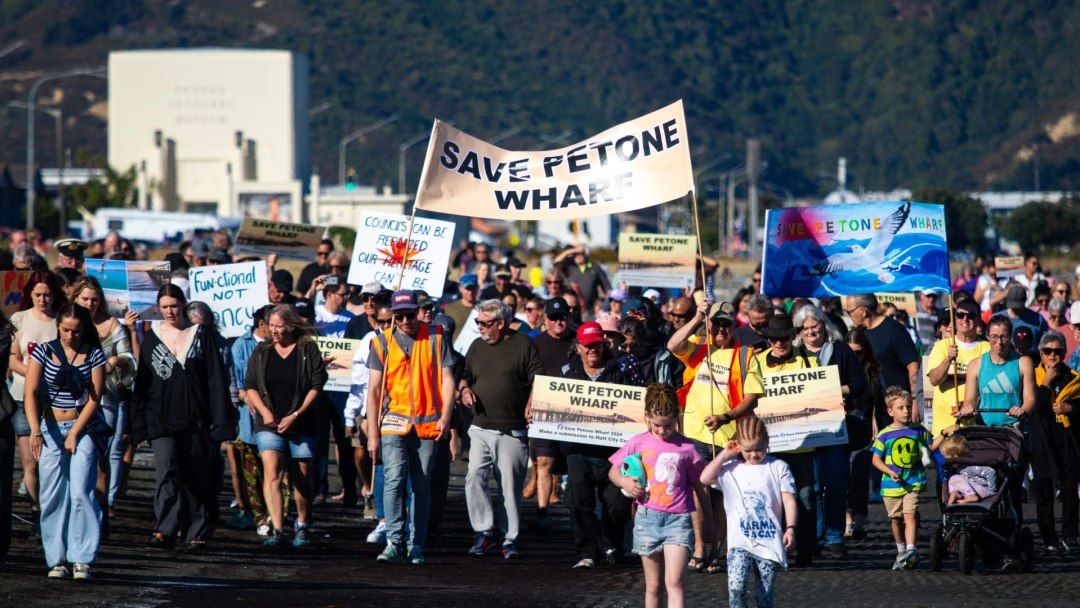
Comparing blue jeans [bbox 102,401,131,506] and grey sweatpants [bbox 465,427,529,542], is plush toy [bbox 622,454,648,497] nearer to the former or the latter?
grey sweatpants [bbox 465,427,529,542]

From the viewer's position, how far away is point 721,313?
11500 mm

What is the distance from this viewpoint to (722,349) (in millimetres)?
11445

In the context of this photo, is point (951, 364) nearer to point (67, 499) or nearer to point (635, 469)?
point (635, 469)

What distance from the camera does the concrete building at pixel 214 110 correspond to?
407ft

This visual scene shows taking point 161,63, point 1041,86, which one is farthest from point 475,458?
point 1041,86

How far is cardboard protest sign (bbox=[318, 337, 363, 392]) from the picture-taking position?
1420cm

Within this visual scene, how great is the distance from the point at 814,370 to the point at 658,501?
2535mm

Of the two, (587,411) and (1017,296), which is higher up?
(1017,296)

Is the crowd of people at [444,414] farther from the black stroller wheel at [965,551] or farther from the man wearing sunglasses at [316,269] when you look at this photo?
the man wearing sunglasses at [316,269]

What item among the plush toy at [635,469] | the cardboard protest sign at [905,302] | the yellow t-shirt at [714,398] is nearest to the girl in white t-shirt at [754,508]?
the plush toy at [635,469]

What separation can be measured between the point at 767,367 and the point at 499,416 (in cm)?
187

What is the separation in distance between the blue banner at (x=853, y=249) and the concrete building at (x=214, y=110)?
108303mm

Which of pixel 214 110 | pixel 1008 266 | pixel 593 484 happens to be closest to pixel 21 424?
pixel 593 484

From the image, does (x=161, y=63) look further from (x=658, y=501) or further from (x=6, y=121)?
(x=658, y=501)
